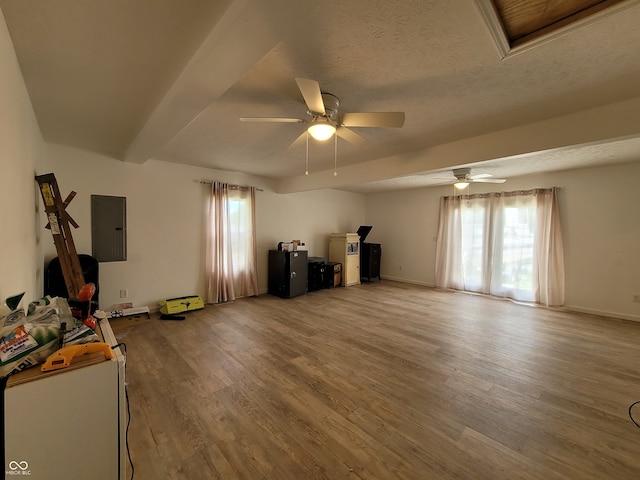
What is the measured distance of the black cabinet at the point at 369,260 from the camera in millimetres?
6652

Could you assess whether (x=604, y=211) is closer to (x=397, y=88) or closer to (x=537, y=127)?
(x=537, y=127)

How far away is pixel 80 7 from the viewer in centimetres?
125

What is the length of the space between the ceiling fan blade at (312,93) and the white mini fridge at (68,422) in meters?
1.68

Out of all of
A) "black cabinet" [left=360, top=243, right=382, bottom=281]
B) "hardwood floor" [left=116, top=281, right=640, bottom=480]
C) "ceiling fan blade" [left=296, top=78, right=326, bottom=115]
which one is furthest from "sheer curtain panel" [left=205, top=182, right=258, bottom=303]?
"ceiling fan blade" [left=296, top=78, right=326, bottom=115]

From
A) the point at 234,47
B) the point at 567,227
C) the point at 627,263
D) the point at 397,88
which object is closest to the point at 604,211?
the point at 567,227

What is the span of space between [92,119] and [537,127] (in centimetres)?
438

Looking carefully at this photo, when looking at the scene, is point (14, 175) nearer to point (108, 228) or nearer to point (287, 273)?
point (108, 228)

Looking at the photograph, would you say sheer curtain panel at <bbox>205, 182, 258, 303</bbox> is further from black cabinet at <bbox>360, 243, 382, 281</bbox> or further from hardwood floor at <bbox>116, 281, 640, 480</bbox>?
black cabinet at <bbox>360, 243, 382, 281</bbox>

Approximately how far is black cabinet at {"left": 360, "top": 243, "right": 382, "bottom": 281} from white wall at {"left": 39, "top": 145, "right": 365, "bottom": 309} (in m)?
2.89

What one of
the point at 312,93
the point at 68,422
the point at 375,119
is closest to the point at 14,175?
the point at 68,422

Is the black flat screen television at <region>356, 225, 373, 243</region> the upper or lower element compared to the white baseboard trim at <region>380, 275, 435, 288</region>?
upper

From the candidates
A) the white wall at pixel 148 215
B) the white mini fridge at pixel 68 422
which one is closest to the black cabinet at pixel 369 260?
the white wall at pixel 148 215

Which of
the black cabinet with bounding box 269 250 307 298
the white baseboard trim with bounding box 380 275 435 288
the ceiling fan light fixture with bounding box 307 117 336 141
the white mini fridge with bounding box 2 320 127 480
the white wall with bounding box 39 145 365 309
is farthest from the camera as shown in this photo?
the white baseboard trim with bounding box 380 275 435 288

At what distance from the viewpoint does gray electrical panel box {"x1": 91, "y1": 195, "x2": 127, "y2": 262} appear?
11.6 feet
